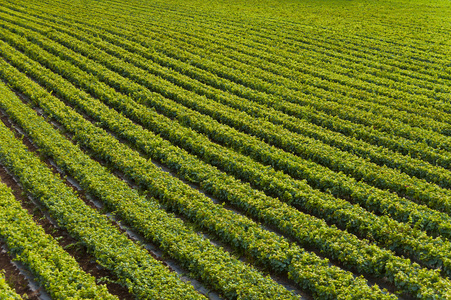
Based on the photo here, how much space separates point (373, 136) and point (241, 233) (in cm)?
831

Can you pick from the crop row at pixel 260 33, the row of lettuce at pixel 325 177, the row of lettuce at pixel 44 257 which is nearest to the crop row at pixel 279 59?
the crop row at pixel 260 33

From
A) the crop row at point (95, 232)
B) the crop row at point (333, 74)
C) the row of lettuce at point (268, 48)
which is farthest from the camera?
the row of lettuce at point (268, 48)

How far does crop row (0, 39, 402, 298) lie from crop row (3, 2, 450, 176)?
7237 mm

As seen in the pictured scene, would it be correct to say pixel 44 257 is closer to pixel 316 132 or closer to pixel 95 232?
pixel 95 232

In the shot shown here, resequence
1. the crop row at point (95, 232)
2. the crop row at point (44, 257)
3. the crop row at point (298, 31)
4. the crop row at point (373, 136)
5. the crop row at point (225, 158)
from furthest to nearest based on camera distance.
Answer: the crop row at point (298, 31), the crop row at point (373, 136), the crop row at point (225, 158), the crop row at point (95, 232), the crop row at point (44, 257)

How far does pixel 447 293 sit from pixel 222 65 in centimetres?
1819

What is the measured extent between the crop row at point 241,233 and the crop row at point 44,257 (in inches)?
92.6

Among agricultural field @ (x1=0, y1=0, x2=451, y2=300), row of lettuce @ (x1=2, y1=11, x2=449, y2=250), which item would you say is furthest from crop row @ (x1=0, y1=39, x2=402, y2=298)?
row of lettuce @ (x1=2, y1=11, x2=449, y2=250)

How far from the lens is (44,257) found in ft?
31.8

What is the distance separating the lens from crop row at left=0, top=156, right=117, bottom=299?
29.2ft

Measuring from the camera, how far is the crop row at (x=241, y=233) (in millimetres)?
9244

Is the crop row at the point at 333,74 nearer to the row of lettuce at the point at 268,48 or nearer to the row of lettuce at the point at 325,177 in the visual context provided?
the row of lettuce at the point at 268,48

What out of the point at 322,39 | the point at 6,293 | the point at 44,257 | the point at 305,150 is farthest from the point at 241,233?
the point at 322,39

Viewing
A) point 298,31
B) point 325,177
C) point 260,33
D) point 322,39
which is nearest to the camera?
point 325,177
